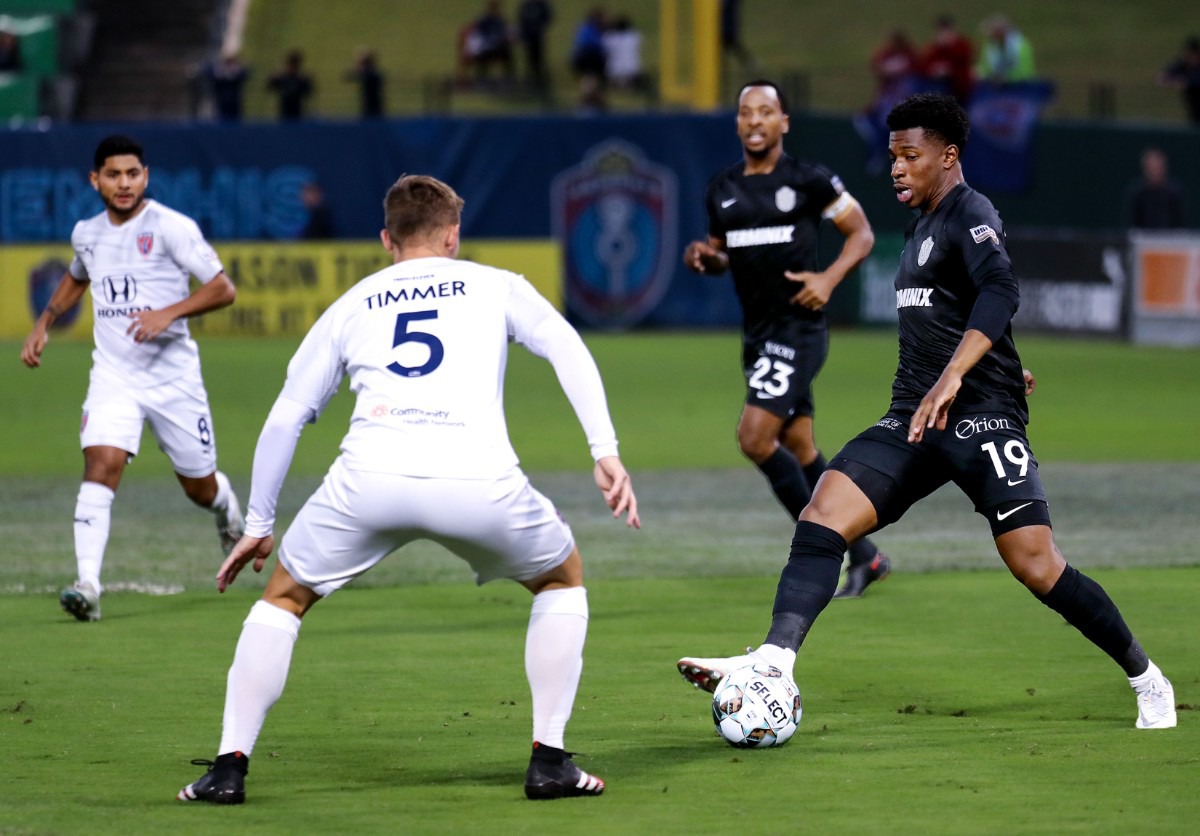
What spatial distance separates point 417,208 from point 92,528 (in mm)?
4183

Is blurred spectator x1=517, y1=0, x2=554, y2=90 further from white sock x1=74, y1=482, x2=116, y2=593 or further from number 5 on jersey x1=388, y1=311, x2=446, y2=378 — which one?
number 5 on jersey x1=388, y1=311, x2=446, y2=378

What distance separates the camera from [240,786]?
5.68m

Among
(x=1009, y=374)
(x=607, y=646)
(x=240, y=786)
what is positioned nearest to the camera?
(x=240, y=786)

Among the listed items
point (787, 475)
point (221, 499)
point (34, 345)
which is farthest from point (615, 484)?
point (34, 345)

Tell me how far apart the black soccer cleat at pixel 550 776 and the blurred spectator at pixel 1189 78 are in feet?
91.1

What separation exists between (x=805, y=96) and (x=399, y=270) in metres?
25.3

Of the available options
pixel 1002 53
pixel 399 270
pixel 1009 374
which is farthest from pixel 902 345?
pixel 1002 53

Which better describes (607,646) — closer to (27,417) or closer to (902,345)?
(902,345)

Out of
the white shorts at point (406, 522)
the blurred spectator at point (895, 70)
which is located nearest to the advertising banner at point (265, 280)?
the blurred spectator at point (895, 70)

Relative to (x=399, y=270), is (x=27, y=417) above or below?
below

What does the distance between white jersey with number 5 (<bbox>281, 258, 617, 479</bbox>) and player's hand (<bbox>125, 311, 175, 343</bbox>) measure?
13.3 ft

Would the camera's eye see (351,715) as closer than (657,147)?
Yes

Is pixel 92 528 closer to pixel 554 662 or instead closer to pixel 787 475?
pixel 787 475

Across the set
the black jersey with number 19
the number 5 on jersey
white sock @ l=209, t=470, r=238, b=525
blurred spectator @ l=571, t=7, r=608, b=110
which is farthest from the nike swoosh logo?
blurred spectator @ l=571, t=7, r=608, b=110
